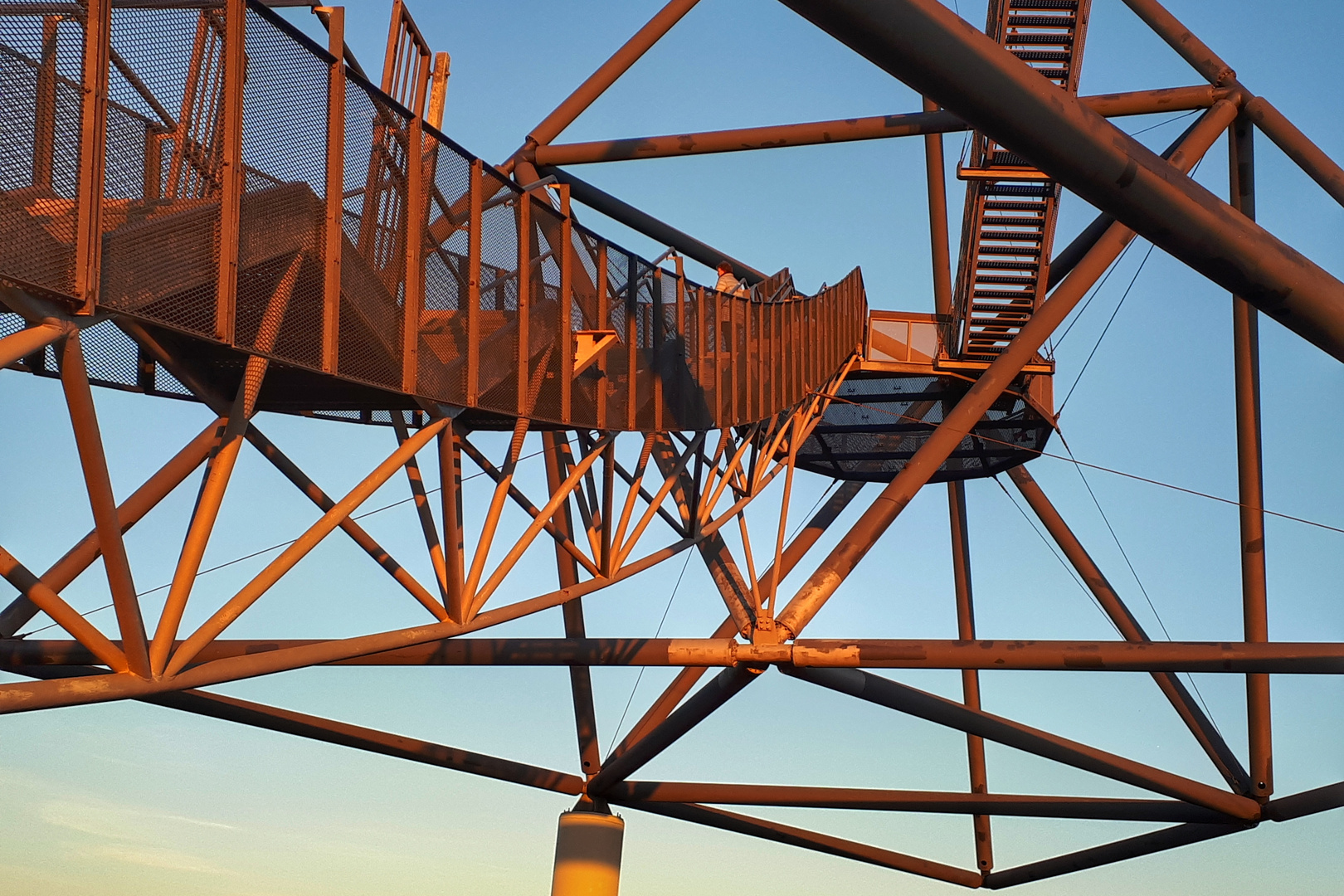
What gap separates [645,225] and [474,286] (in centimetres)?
1266

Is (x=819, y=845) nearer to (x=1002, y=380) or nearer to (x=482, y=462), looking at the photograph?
(x=1002, y=380)

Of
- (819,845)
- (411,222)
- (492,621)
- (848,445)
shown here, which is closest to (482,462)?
(492,621)

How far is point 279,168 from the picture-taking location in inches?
369

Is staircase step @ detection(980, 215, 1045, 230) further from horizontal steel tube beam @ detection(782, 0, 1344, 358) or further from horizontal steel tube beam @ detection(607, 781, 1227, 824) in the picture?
horizontal steel tube beam @ detection(782, 0, 1344, 358)

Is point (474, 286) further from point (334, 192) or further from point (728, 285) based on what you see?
point (728, 285)

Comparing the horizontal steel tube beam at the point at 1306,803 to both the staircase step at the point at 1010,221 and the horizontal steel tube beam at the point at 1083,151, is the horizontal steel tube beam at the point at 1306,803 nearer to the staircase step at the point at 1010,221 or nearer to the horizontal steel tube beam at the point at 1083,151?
the staircase step at the point at 1010,221

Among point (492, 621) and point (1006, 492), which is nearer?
point (492, 621)

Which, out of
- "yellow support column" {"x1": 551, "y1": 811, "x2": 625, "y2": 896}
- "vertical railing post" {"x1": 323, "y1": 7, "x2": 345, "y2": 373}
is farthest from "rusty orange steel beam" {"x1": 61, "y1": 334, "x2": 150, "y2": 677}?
"yellow support column" {"x1": 551, "y1": 811, "x2": 625, "y2": 896}

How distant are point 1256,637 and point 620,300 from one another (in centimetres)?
1004

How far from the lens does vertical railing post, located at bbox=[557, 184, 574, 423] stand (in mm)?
13461

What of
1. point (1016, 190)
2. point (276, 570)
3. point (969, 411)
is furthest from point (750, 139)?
point (276, 570)

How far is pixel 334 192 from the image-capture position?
9.88m

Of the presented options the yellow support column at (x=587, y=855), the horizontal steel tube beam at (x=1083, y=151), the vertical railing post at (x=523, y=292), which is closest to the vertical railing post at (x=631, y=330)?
the vertical railing post at (x=523, y=292)

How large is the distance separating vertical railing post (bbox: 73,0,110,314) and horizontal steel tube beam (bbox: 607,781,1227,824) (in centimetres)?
1493
